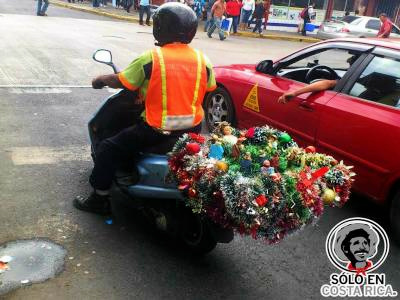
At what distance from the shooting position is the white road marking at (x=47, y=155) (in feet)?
15.7

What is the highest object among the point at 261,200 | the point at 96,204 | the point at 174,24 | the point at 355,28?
the point at 174,24

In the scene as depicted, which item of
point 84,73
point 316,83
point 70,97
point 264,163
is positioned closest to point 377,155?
point 316,83

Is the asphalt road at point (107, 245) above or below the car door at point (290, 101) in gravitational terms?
below

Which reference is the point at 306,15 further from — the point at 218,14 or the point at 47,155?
the point at 47,155

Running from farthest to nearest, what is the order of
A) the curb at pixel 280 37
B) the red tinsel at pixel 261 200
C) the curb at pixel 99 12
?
1. the curb at pixel 280 37
2. the curb at pixel 99 12
3. the red tinsel at pixel 261 200

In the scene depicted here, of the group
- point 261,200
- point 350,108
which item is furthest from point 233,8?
point 261,200

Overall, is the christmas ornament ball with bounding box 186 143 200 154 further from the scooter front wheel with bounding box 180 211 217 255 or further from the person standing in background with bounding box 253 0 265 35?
the person standing in background with bounding box 253 0 265 35

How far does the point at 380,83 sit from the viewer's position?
4316mm

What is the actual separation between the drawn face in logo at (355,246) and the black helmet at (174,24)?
2004 millimetres

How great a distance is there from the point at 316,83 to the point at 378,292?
85.2 inches

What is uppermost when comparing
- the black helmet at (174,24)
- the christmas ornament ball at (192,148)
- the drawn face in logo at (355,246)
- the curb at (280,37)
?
the black helmet at (174,24)

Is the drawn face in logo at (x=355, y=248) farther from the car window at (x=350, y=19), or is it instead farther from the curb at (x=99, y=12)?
the car window at (x=350, y=19)

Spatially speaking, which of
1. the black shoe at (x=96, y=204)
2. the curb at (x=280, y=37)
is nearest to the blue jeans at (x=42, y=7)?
the curb at (x=280, y=37)

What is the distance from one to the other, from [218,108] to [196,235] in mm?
2870
